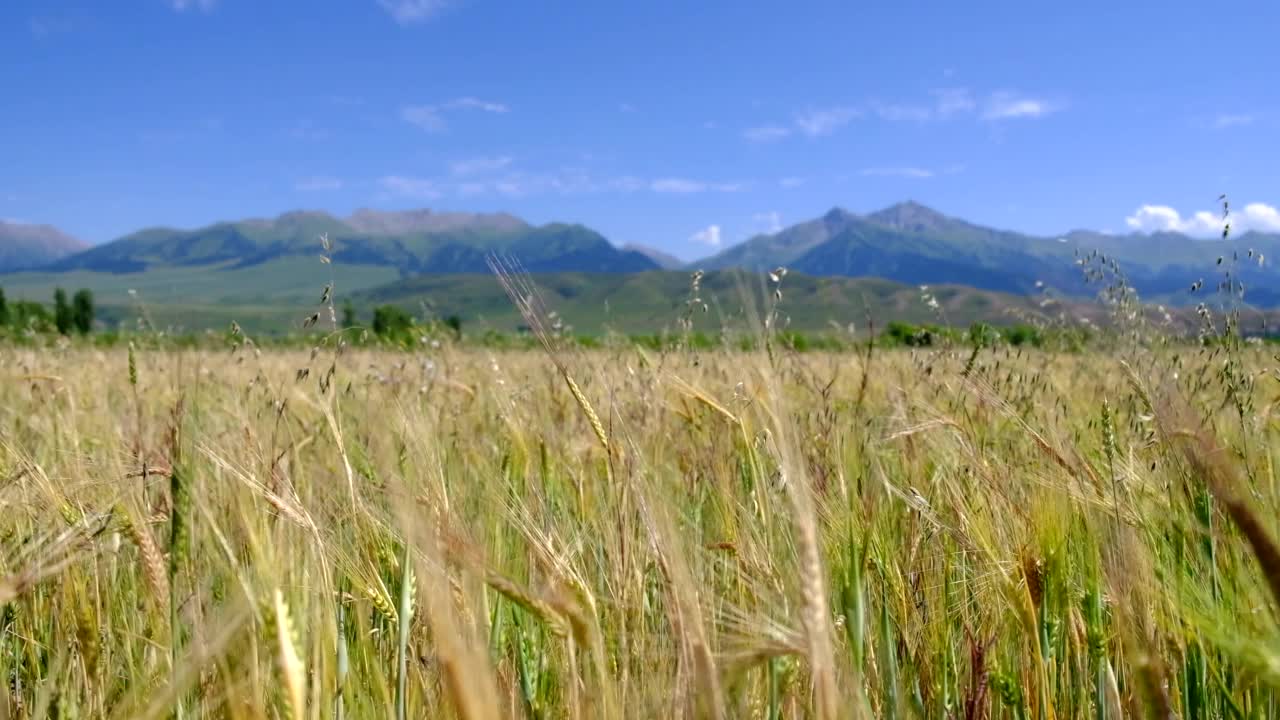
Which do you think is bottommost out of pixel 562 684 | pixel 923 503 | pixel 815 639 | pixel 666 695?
pixel 562 684

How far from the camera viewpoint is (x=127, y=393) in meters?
5.06

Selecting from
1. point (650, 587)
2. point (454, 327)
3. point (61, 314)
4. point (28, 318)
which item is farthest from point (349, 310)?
point (61, 314)

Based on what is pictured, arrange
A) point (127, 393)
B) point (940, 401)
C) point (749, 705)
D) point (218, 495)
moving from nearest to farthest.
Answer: point (749, 705) → point (218, 495) → point (940, 401) → point (127, 393)

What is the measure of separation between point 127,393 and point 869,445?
4.39 meters

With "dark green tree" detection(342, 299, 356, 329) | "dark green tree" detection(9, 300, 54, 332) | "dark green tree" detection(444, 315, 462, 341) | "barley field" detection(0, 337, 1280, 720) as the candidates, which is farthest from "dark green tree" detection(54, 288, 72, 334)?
"barley field" detection(0, 337, 1280, 720)

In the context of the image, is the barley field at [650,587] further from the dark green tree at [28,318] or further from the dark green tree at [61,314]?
the dark green tree at [61,314]

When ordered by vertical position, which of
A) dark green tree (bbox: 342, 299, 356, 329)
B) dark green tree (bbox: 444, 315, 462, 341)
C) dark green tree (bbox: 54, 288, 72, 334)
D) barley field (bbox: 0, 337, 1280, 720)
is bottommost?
barley field (bbox: 0, 337, 1280, 720)

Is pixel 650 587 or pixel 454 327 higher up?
pixel 454 327

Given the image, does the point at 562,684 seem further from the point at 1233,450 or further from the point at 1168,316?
the point at 1168,316

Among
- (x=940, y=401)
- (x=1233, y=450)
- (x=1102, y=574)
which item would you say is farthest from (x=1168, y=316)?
(x=1102, y=574)

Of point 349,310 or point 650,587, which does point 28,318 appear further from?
point 650,587

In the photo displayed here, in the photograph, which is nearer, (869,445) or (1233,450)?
(869,445)

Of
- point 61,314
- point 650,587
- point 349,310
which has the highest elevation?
point 61,314

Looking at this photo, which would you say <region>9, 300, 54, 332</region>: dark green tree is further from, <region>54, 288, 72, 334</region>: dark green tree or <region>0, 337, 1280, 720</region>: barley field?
<region>0, 337, 1280, 720</region>: barley field
